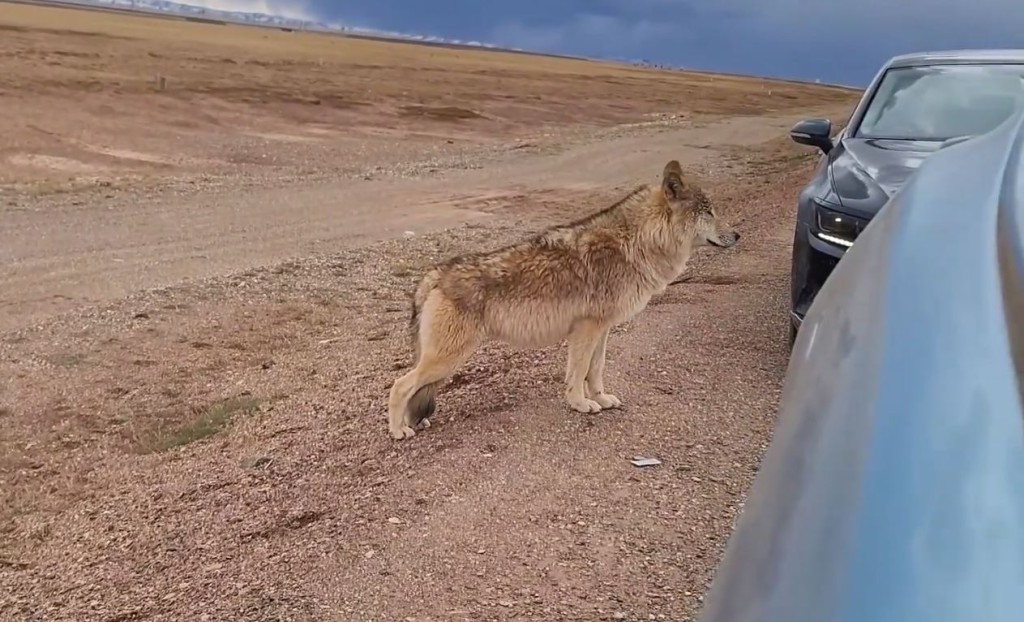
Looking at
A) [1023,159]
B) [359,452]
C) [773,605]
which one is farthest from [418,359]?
[773,605]

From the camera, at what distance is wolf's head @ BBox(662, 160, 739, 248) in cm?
616

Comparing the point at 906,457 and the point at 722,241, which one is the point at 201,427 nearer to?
the point at 722,241

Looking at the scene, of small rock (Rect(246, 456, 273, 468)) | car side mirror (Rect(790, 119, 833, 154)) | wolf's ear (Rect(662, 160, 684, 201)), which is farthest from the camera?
car side mirror (Rect(790, 119, 833, 154))

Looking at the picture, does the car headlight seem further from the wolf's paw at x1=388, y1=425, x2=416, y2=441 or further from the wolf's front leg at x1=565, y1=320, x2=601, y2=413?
the wolf's paw at x1=388, y1=425, x2=416, y2=441

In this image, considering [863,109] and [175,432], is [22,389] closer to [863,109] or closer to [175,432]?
[175,432]

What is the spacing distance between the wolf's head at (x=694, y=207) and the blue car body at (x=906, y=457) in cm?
418

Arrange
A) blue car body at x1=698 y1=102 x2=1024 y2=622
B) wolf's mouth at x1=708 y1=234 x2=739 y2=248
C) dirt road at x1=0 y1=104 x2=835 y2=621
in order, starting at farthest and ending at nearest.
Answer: wolf's mouth at x1=708 y1=234 x2=739 y2=248
dirt road at x1=0 y1=104 x2=835 y2=621
blue car body at x1=698 y1=102 x2=1024 y2=622

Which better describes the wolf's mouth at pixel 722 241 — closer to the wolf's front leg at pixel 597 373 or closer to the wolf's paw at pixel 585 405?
the wolf's front leg at pixel 597 373

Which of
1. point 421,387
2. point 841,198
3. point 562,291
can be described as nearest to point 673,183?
point 841,198

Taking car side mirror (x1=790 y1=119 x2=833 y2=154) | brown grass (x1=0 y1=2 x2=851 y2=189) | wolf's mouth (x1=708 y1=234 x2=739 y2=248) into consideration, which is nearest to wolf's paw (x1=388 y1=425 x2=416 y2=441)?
wolf's mouth (x1=708 y1=234 x2=739 y2=248)

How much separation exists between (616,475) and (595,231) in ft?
6.07

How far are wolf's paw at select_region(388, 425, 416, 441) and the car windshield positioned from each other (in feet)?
13.5

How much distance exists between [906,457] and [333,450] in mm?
4617

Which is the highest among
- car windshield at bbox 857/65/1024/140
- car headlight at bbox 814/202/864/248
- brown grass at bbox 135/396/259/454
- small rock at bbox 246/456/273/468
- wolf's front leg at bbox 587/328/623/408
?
car windshield at bbox 857/65/1024/140
